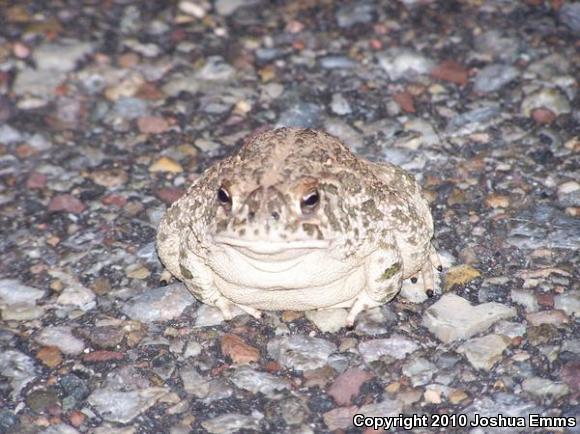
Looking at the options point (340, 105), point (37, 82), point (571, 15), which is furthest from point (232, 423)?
point (571, 15)

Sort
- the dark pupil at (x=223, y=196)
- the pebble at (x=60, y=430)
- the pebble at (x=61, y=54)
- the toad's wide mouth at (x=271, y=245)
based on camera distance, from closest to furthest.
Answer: the toad's wide mouth at (x=271, y=245)
the dark pupil at (x=223, y=196)
the pebble at (x=60, y=430)
the pebble at (x=61, y=54)

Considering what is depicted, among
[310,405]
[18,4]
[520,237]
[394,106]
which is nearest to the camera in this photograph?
[310,405]

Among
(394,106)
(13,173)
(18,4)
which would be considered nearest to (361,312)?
(394,106)

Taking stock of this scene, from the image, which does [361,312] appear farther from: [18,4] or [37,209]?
[18,4]

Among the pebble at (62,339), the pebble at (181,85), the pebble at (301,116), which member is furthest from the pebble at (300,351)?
the pebble at (181,85)

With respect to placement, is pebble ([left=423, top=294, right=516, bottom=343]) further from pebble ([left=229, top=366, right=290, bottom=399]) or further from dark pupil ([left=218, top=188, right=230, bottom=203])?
dark pupil ([left=218, top=188, right=230, bottom=203])

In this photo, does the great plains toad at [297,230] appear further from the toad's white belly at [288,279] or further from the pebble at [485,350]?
the pebble at [485,350]

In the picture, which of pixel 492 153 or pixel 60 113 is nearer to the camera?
pixel 492 153
